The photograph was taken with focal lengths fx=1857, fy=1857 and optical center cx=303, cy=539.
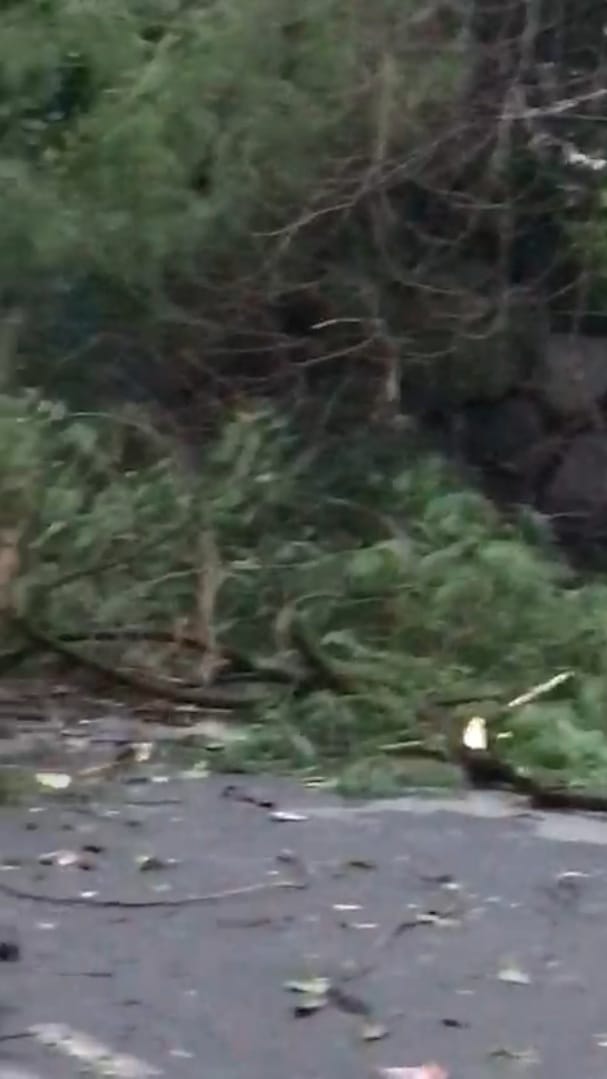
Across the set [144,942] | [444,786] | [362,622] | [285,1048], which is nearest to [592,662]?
[362,622]

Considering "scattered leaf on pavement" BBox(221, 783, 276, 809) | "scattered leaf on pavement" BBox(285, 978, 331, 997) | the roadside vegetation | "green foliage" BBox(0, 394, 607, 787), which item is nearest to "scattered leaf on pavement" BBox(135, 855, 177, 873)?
"scattered leaf on pavement" BBox(221, 783, 276, 809)

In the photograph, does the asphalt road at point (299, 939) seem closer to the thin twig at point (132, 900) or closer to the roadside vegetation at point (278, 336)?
the thin twig at point (132, 900)

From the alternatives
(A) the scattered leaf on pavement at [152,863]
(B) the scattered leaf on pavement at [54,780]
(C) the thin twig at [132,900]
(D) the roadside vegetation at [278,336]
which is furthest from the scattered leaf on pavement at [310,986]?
(D) the roadside vegetation at [278,336]

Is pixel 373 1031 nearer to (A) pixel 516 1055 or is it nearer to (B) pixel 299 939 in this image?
(A) pixel 516 1055

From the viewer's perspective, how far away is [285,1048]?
2375 millimetres

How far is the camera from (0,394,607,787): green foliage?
4.39 meters

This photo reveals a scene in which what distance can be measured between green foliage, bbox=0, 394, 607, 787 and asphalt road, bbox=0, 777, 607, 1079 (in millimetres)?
477

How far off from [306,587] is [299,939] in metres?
2.39

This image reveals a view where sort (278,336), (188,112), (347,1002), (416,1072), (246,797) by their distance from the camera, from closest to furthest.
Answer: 1. (416,1072)
2. (347,1002)
3. (246,797)
4. (188,112)
5. (278,336)

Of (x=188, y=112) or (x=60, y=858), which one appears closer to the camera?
(x=60, y=858)

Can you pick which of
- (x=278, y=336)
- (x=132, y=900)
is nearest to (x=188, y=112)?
(x=278, y=336)

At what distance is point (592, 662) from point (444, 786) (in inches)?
44.1

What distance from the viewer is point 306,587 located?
5.21m

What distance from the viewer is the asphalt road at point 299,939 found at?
7.82 ft
